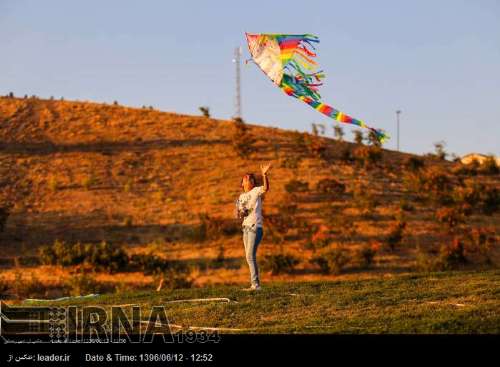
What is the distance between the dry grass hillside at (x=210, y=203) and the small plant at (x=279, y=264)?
0.07 meters

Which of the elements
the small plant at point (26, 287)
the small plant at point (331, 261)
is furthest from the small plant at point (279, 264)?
the small plant at point (26, 287)

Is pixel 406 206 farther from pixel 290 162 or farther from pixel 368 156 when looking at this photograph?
pixel 290 162

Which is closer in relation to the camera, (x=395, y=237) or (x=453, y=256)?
(x=453, y=256)

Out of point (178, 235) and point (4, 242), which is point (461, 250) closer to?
point (178, 235)

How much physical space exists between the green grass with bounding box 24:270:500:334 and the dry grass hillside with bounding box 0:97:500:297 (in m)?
14.9

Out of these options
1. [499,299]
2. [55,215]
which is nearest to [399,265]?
[55,215]

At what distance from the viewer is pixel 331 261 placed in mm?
32344

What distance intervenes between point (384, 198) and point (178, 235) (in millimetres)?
12437

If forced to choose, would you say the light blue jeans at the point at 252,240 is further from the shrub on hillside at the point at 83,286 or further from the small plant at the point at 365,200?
the small plant at the point at 365,200

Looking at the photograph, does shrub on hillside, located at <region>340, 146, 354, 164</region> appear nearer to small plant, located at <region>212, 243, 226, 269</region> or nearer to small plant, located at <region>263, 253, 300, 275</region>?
small plant, located at <region>212, 243, 226, 269</region>

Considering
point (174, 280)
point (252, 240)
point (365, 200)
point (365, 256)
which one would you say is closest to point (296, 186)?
point (365, 200)

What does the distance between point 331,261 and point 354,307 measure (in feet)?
68.8

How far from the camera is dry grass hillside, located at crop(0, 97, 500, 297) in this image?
33562 millimetres

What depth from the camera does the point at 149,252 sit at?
117 feet
